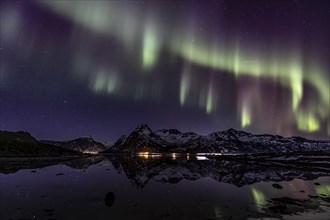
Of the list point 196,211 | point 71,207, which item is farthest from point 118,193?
point 196,211

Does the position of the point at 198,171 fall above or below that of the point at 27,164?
above

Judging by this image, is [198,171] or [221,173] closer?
[221,173]

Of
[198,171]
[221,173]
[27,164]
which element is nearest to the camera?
[221,173]

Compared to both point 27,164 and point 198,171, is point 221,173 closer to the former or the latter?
point 198,171

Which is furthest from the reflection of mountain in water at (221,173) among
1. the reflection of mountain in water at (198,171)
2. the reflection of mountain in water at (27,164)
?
the reflection of mountain in water at (27,164)

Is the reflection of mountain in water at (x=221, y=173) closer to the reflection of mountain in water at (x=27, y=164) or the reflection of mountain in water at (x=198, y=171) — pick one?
the reflection of mountain in water at (x=198, y=171)

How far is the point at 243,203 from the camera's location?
2930cm

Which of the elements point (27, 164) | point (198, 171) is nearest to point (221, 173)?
point (198, 171)

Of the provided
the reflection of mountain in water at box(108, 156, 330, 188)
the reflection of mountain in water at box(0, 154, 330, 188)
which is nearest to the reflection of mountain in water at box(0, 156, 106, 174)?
the reflection of mountain in water at box(0, 154, 330, 188)

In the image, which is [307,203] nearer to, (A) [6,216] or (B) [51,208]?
(B) [51,208]

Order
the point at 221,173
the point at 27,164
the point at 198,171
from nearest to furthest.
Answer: the point at 221,173 → the point at 198,171 → the point at 27,164

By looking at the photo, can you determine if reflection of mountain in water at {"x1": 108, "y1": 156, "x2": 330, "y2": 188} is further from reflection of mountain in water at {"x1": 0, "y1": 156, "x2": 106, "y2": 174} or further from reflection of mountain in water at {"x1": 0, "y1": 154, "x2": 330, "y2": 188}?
reflection of mountain in water at {"x1": 0, "y1": 156, "x2": 106, "y2": 174}

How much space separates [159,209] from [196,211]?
3040 millimetres

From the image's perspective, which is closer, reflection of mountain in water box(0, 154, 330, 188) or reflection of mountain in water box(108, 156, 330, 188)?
reflection of mountain in water box(108, 156, 330, 188)
